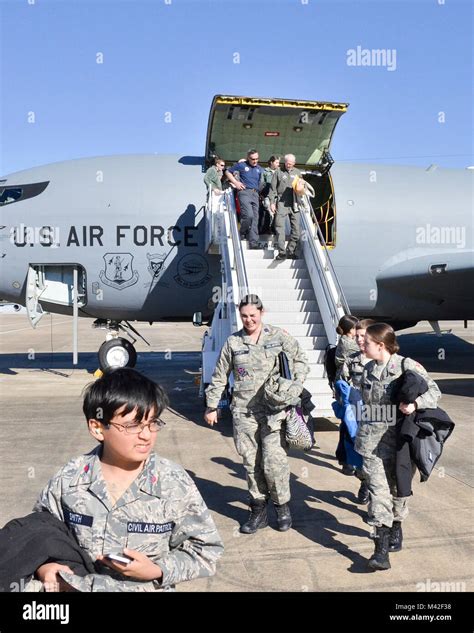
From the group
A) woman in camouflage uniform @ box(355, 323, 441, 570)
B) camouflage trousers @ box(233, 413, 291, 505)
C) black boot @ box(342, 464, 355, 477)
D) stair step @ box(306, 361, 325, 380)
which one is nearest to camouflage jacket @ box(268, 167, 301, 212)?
stair step @ box(306, 361, 325, 380)

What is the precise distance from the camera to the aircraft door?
13758mm

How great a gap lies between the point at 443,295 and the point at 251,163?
6.33m

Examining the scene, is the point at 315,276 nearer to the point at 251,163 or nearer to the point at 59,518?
the point at 251,163

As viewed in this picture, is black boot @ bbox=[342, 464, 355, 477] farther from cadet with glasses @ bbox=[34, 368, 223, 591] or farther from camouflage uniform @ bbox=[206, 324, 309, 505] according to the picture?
cadet with glasses @ bbox=[34, 368, 223, 591]

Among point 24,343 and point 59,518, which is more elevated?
point 59,518

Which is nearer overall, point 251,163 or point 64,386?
point 251,163

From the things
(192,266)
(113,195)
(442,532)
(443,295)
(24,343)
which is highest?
(113,195)

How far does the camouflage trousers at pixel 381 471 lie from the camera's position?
4695mm

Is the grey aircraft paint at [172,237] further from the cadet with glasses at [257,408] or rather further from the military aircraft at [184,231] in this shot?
the cadet with glasses at [257,408]

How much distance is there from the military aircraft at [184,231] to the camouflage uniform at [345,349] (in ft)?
22.8

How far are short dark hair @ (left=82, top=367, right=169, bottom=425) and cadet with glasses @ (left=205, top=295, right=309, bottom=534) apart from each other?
308 cm

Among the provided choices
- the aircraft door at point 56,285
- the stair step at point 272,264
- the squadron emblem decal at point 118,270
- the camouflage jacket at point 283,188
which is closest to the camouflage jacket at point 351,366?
the stair step at point 272,264

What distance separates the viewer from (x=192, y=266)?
44.9ft

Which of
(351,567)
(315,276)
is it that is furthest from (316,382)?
(351,567)
